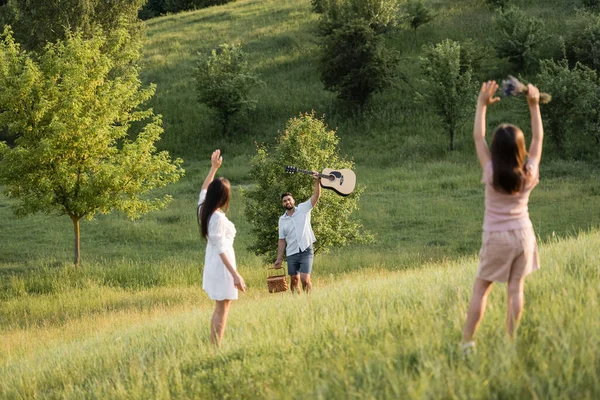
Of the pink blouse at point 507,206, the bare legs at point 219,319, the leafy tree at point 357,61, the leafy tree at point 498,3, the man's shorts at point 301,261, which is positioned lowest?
the man's shorts at point 301,261

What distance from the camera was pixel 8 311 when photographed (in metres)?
17.6

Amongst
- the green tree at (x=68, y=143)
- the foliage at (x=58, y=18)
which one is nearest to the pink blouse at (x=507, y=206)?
the green tree at (x=68, y=143)

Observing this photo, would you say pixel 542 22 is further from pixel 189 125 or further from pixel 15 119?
pixel 15 119

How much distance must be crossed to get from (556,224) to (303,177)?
37.4 feet

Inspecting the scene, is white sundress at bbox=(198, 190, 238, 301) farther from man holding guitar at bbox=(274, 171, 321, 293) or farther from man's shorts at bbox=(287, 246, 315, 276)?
man's shorts at bbox=(287, 246, 315, 276)

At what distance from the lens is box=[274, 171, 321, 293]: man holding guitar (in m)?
12.5

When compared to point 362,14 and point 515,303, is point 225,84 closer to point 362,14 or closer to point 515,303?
point 362,14

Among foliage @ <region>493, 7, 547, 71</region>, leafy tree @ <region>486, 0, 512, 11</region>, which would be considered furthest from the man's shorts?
leafy tree @ <region>486, 0, 512, 11</region>

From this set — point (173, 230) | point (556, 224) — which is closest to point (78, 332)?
point (173, 230)

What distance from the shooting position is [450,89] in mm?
39469

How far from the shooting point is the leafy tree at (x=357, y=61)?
4506 cm

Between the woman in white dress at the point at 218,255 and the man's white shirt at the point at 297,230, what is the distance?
4401 mm

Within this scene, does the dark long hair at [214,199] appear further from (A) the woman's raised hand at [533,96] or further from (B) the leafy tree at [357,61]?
(B) the leafy tree at [357,61]

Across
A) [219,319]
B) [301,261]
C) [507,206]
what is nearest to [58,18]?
[301,261]
